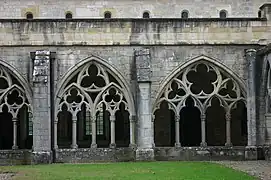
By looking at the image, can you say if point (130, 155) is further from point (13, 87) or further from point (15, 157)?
point (13, 87)

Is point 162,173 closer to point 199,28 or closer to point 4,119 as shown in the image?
point 199,28

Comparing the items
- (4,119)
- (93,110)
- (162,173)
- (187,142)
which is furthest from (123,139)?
(162,173)

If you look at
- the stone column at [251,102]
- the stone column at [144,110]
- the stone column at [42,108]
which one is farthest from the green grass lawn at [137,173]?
the stone column at [251,102]

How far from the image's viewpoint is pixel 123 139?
29.4m

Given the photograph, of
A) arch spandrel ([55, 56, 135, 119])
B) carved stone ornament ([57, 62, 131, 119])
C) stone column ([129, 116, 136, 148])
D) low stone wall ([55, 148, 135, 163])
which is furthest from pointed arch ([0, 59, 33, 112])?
stone column ([129, 116, 136, 148])

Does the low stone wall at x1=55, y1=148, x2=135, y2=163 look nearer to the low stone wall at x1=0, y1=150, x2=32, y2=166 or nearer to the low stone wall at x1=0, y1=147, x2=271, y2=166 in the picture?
the low stone wall at x1=0, y1=147, x2=271, y2=166

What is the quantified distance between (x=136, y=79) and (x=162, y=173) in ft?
20.7

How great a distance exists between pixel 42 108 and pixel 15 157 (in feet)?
7.16

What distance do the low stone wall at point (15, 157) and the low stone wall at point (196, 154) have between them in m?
4.63

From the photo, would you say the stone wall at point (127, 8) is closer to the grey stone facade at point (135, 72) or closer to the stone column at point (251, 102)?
the grey stone facade at point (135, 72)

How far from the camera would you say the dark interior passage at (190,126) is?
1131 inches

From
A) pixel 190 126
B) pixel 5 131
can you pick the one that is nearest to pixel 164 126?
pixel 190 126

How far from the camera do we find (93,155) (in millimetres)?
21641

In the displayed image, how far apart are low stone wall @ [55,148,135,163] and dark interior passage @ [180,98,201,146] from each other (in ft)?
24.3
